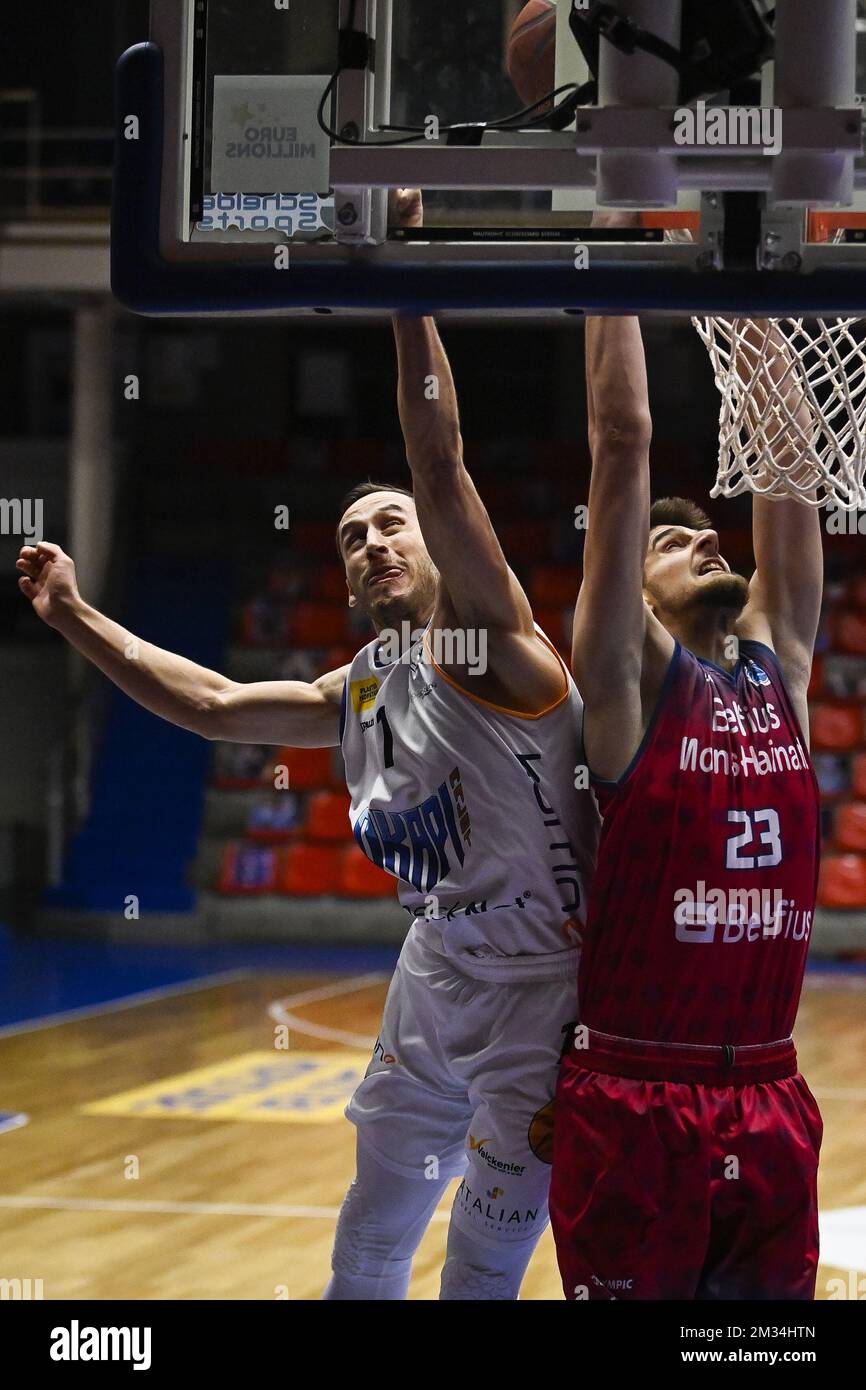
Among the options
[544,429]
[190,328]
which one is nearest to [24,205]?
[190,328]

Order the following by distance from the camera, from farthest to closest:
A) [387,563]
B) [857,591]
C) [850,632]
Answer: [857,591]
[850,632]
[387,563]

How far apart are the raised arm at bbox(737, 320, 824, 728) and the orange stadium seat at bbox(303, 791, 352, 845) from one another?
8.41 m

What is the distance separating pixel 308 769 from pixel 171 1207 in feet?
22.4

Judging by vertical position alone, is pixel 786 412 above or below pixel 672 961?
above

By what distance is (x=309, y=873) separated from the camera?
11.2 meters

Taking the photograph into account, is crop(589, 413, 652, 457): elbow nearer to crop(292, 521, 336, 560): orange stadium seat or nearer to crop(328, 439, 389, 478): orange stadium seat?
crop(292, 521, 336, 560): orange stadium seat

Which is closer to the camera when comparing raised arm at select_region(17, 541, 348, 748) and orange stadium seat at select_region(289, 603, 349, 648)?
raised arm at select_region(17, 541, 348, 748)

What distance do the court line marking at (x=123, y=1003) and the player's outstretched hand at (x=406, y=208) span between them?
6194 mm

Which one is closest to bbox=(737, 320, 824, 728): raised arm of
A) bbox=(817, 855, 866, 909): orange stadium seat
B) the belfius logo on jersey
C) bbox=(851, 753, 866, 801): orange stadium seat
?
the belfius logo on jersey

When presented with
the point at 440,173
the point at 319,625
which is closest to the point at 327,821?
the point at 319,625

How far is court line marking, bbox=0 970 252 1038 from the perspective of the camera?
814 cm

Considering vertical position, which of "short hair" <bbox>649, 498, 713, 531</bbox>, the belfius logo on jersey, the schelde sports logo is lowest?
the belfius logo on jersey

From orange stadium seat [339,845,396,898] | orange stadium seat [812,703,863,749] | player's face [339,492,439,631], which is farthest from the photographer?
orange stadium seat [812,703,863,749]

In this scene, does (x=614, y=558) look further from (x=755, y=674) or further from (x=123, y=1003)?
A: (x=123, y=1003)
